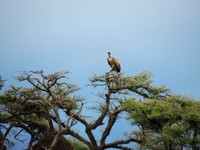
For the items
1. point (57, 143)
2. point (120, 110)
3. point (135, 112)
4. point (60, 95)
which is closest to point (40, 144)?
point (57, 143)

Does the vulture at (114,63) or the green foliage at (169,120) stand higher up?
the vulture at (114,63)

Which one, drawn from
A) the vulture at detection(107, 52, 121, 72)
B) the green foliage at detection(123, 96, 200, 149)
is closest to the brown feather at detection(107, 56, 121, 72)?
the vulture at detection(107, 52, 121, 72)

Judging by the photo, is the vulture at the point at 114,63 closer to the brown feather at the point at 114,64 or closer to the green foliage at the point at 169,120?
the brown feather at the point at 114,64

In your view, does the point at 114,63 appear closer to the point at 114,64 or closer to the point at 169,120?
the point at 114,64

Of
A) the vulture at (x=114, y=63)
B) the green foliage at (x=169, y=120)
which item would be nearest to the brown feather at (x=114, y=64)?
the vulture at (x=114, y=63)

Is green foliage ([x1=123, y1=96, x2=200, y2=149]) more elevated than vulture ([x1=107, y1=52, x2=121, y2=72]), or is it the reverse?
vulture ([x1=107, y1=52, x2=121, y2=72])

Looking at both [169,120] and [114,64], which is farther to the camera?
[114,64]

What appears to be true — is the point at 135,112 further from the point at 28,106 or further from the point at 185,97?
the point at 28,106

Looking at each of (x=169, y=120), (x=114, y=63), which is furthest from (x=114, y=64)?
(x=169, y=120)

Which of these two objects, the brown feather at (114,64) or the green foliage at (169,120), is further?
the brown feather at (114,64)

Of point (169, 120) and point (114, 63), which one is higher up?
point (114, 63)

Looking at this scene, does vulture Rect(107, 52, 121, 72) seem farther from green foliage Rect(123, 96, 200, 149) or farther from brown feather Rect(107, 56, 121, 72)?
green foliage Rect(123, 96, 200, 149)

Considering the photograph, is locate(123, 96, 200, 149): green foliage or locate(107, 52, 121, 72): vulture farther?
locate(107, 52, 121, 72): vulture

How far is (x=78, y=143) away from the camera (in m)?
27.0
